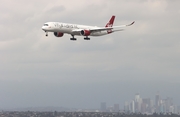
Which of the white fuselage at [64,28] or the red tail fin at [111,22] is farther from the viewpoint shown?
the red tail fin at [111,22]

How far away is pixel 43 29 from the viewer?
14962 centimetres

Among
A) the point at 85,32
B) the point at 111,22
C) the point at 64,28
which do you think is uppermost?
the point at 111,22

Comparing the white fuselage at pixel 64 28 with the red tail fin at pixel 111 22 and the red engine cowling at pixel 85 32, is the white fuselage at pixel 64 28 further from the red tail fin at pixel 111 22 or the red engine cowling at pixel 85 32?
the red tail fin at pixel 111 22

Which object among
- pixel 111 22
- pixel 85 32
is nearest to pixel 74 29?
pixel 85 32

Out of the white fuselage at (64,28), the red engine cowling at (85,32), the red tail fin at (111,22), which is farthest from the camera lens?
the red tail fin at (111,22)

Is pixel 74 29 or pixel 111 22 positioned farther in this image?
pixel 111 22

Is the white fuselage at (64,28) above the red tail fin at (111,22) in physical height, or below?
below

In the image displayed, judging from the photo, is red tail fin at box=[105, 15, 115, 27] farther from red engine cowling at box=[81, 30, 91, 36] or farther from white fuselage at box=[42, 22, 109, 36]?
red engine cowling at box=[81, 30, 91, 36]

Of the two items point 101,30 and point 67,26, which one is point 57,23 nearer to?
point 67,26

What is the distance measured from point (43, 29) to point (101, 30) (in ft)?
59.1

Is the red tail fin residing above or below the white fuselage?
above

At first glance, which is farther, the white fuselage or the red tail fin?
the red tail fin

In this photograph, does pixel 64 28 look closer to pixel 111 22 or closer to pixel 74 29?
pixel 74 29

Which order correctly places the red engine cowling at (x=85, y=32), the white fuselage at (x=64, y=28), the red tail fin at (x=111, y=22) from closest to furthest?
1. the white fuselage at (x=64, y=28)
2. the red engine cowling at (x=85, y=32)
3. the red tail fin at (x=111, y=22)
